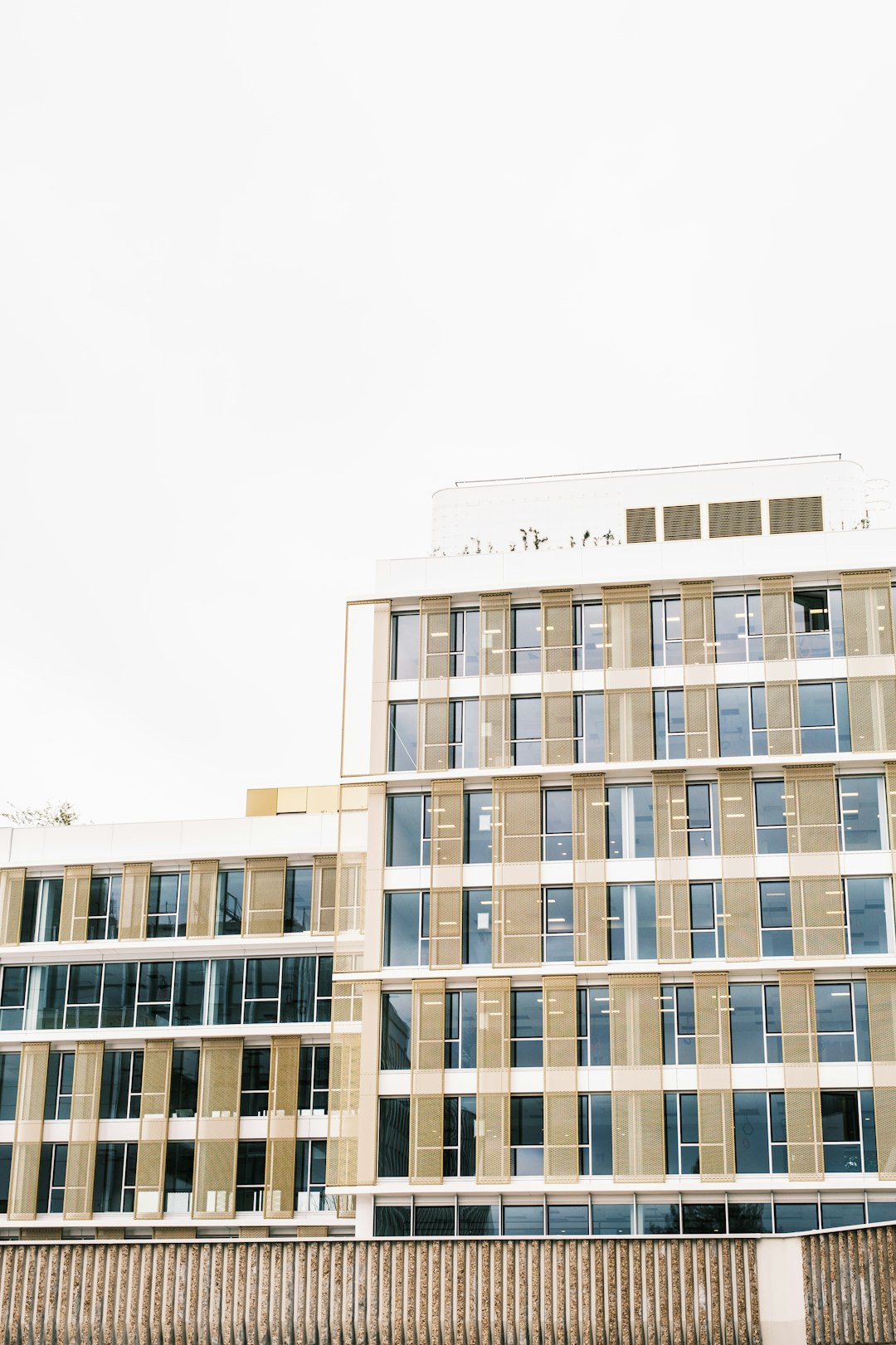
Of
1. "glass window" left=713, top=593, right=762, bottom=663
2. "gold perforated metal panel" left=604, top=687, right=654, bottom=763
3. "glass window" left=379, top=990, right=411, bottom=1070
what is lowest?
"glass window" left=379, top=990, right=411, bottom=1070

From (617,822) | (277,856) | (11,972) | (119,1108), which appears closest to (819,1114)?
(617,822)

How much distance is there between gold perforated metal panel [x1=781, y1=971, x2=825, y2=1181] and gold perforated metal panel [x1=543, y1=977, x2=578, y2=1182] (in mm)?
5553

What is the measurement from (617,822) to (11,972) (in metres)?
22.3

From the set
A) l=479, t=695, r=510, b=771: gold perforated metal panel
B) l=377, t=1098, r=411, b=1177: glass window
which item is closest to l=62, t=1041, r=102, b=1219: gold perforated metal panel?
l=377, t=1098, r=411, b=1177: glass window

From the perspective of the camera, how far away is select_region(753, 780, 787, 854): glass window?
138ft

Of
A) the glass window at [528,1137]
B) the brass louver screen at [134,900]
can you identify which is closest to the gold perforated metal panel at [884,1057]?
the glass window at [528,1137]

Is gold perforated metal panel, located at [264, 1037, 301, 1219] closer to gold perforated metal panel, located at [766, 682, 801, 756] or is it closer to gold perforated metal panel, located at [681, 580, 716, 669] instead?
gold perforated metal panel, located at [681, 580, 716, 669]

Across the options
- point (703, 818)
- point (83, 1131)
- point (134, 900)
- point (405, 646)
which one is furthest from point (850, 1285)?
point (134, 900)

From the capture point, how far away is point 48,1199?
4850 centimetres

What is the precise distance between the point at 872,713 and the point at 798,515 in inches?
310

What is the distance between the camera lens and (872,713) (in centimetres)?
4216

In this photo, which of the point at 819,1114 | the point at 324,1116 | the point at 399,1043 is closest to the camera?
the point at 819,1114

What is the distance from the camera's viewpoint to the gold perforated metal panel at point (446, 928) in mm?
42281

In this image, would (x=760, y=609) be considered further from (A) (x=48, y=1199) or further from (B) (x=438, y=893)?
(A) (x=48, y=1199)
